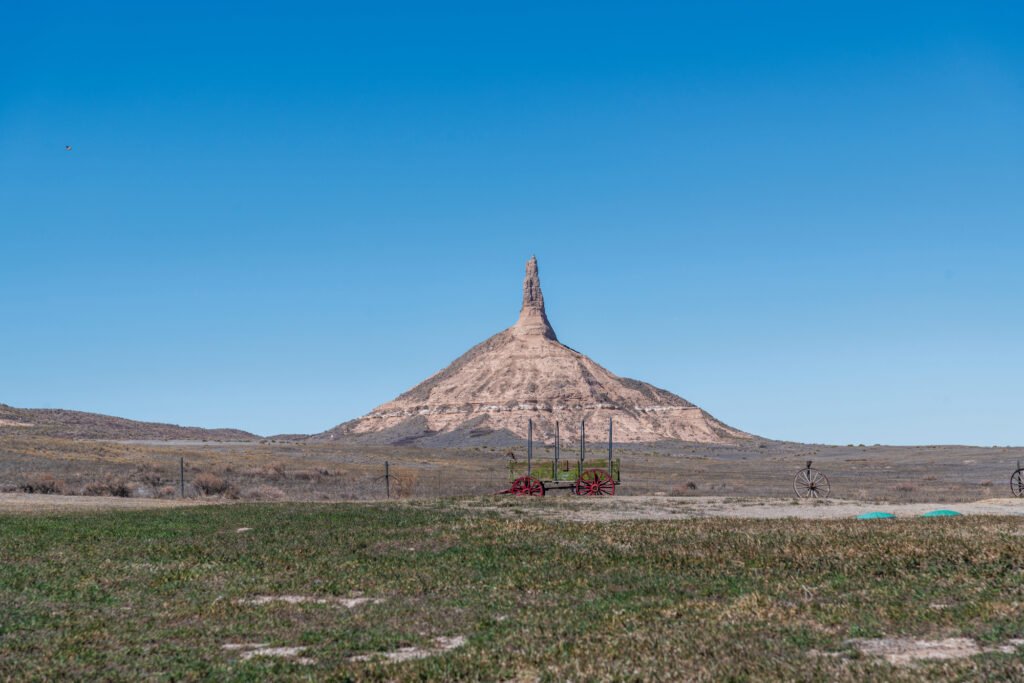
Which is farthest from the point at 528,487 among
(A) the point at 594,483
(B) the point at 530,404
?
(B) the point at 530,404

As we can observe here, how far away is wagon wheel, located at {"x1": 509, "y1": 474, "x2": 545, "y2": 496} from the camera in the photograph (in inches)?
1377

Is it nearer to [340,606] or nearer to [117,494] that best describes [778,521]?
[340,606]

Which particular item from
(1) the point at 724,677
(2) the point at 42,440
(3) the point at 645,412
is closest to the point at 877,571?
(1) the point at 724,677

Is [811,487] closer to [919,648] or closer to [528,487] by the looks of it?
[528,487]

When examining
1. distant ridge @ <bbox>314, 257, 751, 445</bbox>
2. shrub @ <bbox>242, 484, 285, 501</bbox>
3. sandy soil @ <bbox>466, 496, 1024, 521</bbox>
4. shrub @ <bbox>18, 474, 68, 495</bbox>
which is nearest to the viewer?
sandy soil @ <bbox>466, 496, 1024, 521</bbox>

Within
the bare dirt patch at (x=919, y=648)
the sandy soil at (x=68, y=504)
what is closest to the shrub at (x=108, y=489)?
the sandy soil at (x=68, y=504)

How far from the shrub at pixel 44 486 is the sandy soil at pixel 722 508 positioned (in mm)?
20405

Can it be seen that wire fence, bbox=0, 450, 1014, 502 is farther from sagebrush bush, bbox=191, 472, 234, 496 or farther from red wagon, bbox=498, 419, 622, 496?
red wagon, bbox=498, 419, 622, 496

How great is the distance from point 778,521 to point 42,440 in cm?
5930

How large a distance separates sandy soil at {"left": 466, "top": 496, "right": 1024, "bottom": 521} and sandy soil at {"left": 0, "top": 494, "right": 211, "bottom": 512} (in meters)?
10.7

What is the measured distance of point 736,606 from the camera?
11.3m

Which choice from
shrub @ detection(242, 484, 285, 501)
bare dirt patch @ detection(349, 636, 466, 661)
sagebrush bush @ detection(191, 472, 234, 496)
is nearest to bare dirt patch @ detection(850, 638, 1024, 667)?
bare dirt patch @ detection(349, 636, 466, 661)

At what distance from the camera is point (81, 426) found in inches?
4970

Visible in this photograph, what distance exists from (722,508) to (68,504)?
2032 cm
